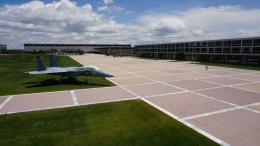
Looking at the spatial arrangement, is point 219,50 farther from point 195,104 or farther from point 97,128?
point 97,128

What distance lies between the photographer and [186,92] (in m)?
23.1

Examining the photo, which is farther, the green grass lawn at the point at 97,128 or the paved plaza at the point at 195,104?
the paved plaza at the point at 195,104

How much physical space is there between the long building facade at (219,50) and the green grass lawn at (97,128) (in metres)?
56.8

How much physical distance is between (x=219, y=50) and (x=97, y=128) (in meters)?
69.9

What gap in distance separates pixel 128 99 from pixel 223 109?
908 cm

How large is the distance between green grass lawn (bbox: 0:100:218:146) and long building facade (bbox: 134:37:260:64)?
56.8 metres

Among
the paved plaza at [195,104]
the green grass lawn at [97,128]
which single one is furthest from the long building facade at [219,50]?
the green grass lawn at [97,128]

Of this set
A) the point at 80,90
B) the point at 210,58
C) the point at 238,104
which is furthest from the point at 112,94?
the point at 210,58

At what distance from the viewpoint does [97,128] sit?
12812mm

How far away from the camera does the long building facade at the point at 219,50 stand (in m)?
60.1

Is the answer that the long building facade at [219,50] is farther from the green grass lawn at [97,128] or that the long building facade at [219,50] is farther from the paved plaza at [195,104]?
the green grass lawn at [97,128]

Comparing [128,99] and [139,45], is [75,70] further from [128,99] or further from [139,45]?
[139,45]

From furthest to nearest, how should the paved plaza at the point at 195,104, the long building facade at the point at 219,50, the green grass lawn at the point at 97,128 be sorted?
the long building facade at the point at 219,50
the paved plaza at the point at 195,104
the green grass lawn at the point at 97,128

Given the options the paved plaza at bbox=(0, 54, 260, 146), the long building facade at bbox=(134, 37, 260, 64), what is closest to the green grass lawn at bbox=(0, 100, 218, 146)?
the paved plaza at bbox=(0, 54, 260, 146)
